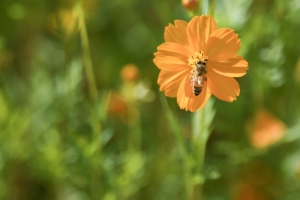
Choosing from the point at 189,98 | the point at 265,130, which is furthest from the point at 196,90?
the point at 265,130

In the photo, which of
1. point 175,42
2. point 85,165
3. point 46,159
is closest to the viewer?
point 175,42

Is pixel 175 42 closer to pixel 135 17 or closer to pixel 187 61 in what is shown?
pixel 187 61

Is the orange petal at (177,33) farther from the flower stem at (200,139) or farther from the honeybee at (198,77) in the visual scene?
the flower stem at (200,139)

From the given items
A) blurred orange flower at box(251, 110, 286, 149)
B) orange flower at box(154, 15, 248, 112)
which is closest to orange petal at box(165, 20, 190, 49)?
orange flower at box(154, 15, 248, 112)

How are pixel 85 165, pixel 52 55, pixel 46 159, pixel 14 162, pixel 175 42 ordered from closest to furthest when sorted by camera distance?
pixel 175 42 → pixel 85 165 → pixel 46 159 → pixel 14 162 → pixel 52 55

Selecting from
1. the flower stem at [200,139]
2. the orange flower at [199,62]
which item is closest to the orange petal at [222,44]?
the orange flower at [199,62]

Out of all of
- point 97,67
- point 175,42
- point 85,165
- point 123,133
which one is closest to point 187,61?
point 175,42

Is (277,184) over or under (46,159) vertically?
under

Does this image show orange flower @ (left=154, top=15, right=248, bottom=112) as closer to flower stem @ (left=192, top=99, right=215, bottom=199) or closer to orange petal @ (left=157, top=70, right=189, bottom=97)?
orange petal @ (left=157, top=70, right=189, bottom=97)
